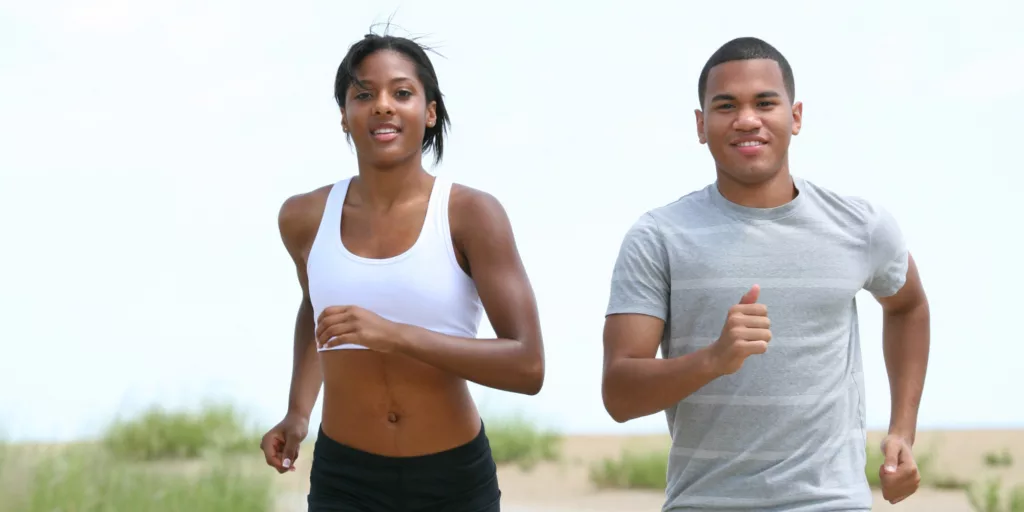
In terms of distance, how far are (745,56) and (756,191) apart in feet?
1.12

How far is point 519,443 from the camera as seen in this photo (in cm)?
909

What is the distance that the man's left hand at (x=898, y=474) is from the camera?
2.83 meters

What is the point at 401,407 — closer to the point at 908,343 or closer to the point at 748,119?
the point at 748,119

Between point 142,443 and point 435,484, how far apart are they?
5746mm

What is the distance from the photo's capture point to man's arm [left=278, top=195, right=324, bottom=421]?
3.42 metres

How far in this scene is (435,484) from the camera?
3072 mm

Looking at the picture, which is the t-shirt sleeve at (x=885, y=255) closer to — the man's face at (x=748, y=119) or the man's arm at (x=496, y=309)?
the man's face at (x=748, y=119)

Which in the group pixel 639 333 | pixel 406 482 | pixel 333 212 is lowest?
pixel 406 482

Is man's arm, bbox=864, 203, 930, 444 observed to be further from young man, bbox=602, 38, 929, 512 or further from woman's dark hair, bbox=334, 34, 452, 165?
woman's dark hair, bbox=334, 34, 452, 165

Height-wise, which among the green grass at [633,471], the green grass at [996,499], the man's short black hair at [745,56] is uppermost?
the man's short black hair at [745,56]

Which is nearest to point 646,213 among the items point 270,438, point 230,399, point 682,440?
point 682,440

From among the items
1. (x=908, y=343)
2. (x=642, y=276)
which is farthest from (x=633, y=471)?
(x=642, y=276)

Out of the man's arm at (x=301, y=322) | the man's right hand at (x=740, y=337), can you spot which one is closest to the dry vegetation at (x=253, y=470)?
the man's arm at (x=301, y=322)

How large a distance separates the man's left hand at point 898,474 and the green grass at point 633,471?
5529 millimetres
